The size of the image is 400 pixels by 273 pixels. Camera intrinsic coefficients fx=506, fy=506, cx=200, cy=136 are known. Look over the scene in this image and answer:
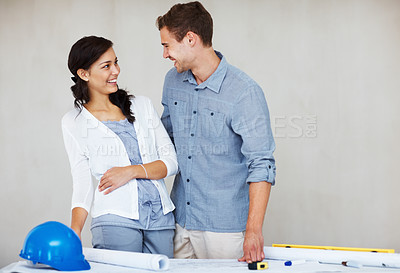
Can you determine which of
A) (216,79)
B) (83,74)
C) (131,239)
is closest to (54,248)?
(131,239)

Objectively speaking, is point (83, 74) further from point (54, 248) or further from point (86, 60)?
point (54, 248)

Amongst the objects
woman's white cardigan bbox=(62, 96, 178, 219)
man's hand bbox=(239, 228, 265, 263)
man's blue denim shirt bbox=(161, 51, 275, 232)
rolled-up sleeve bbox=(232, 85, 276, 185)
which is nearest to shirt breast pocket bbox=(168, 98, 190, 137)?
man's blue denim shirt bbox=(161, 51, 275, 232)

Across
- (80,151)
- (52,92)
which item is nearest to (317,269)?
(80,151)

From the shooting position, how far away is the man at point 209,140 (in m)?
2.22

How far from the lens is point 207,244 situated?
88.7 inches

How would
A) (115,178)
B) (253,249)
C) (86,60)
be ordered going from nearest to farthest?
(253,249) → (115,178) → (86,60)

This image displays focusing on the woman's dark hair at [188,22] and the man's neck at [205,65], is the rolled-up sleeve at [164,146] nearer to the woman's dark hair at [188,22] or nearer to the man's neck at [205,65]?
the man's neck at [205,65]

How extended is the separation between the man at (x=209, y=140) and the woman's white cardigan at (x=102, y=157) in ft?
0.37

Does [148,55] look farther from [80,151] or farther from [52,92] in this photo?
[80,151]

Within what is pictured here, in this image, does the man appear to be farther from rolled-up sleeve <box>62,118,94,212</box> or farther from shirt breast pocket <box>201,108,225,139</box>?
rolled-up sleeve <box>62,118,94,212</box>

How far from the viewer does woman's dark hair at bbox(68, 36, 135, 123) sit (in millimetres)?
2205

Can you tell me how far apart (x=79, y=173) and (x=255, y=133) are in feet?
2.51

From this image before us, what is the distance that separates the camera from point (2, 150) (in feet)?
13.6

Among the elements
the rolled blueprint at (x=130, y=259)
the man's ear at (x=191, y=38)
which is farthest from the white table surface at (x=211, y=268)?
the man's ear at (x=191, y=38)
